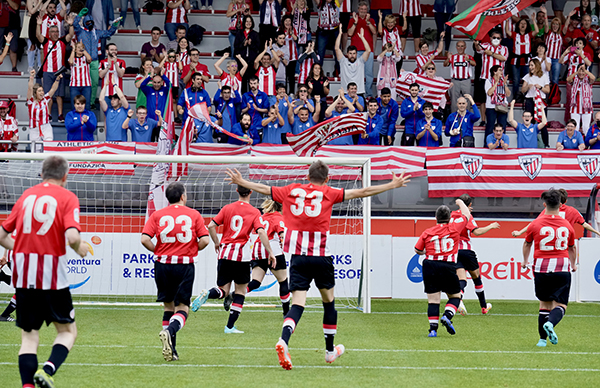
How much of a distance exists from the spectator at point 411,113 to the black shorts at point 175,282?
10.3 meters

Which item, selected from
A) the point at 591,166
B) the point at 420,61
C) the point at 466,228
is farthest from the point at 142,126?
the point at 591,166

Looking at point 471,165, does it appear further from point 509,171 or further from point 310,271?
point 310,271

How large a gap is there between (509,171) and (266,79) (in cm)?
664

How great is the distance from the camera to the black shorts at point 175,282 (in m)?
7.75

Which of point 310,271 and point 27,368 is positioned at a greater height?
point 310,271

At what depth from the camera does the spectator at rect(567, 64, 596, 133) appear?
19.2m

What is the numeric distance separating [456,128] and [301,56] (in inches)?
185

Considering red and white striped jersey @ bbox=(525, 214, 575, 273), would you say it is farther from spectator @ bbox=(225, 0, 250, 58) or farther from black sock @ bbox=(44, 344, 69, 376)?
spectator @ bbox=(225, 0, 250, 58)

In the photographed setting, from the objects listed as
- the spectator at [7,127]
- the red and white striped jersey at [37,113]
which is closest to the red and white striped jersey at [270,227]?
the spectator at [7,127]

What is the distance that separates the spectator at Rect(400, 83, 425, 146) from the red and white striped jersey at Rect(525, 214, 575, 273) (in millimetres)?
8265

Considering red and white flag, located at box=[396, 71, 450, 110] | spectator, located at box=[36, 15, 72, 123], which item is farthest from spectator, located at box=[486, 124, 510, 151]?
spectator, located at box=[36, 15, 72, 123]

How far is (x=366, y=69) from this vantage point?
19.5m

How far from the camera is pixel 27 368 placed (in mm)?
5465

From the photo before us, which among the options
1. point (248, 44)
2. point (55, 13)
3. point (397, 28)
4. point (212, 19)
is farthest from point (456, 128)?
point (55, 13)
